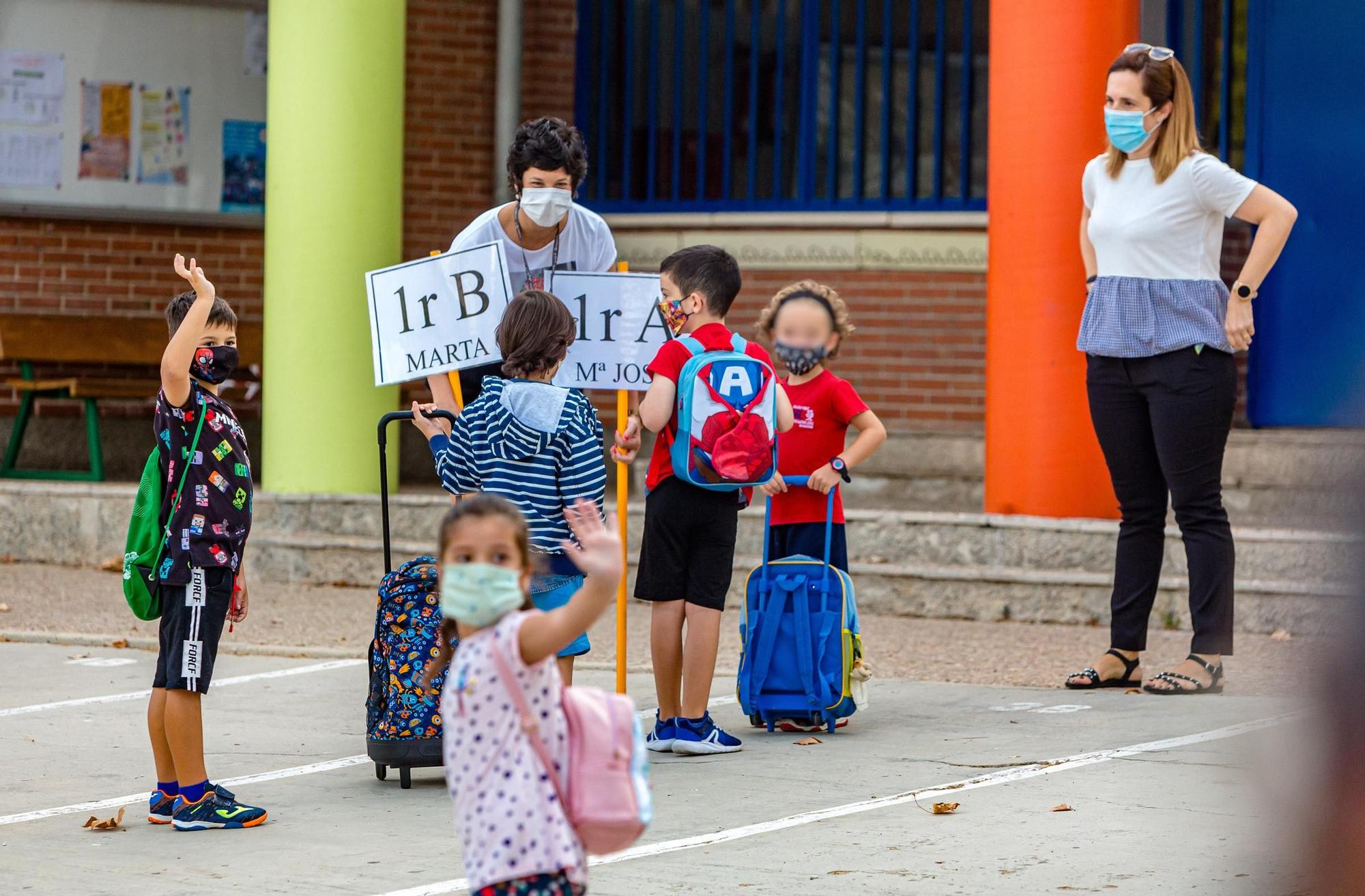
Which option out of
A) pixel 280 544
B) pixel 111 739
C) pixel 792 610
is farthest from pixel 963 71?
pixel 111 739

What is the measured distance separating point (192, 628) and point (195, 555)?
197 mm

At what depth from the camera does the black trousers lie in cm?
712

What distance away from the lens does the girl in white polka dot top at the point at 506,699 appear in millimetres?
3330

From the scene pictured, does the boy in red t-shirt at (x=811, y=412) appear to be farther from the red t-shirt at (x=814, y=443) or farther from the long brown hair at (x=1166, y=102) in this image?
the long brown hair at (x=1166, y=102)

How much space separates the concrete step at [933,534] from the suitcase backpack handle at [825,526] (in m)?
2.68

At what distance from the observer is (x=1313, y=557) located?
2.63 meters

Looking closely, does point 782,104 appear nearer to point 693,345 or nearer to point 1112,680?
point 1112,680

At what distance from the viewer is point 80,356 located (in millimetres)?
12188

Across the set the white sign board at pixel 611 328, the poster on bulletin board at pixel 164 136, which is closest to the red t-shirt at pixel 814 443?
the white sign board at pixel 611 328

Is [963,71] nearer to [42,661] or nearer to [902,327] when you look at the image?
[902,327]

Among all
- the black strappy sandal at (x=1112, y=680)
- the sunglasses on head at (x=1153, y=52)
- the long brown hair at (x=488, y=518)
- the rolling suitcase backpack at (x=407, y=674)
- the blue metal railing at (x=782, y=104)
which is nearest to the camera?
the long brown hair at (x=488, y=518)

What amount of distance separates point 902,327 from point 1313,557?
9.56 m

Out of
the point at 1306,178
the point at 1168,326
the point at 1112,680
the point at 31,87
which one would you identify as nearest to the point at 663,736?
the point at 1112,680

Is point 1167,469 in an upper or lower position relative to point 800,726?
upper
